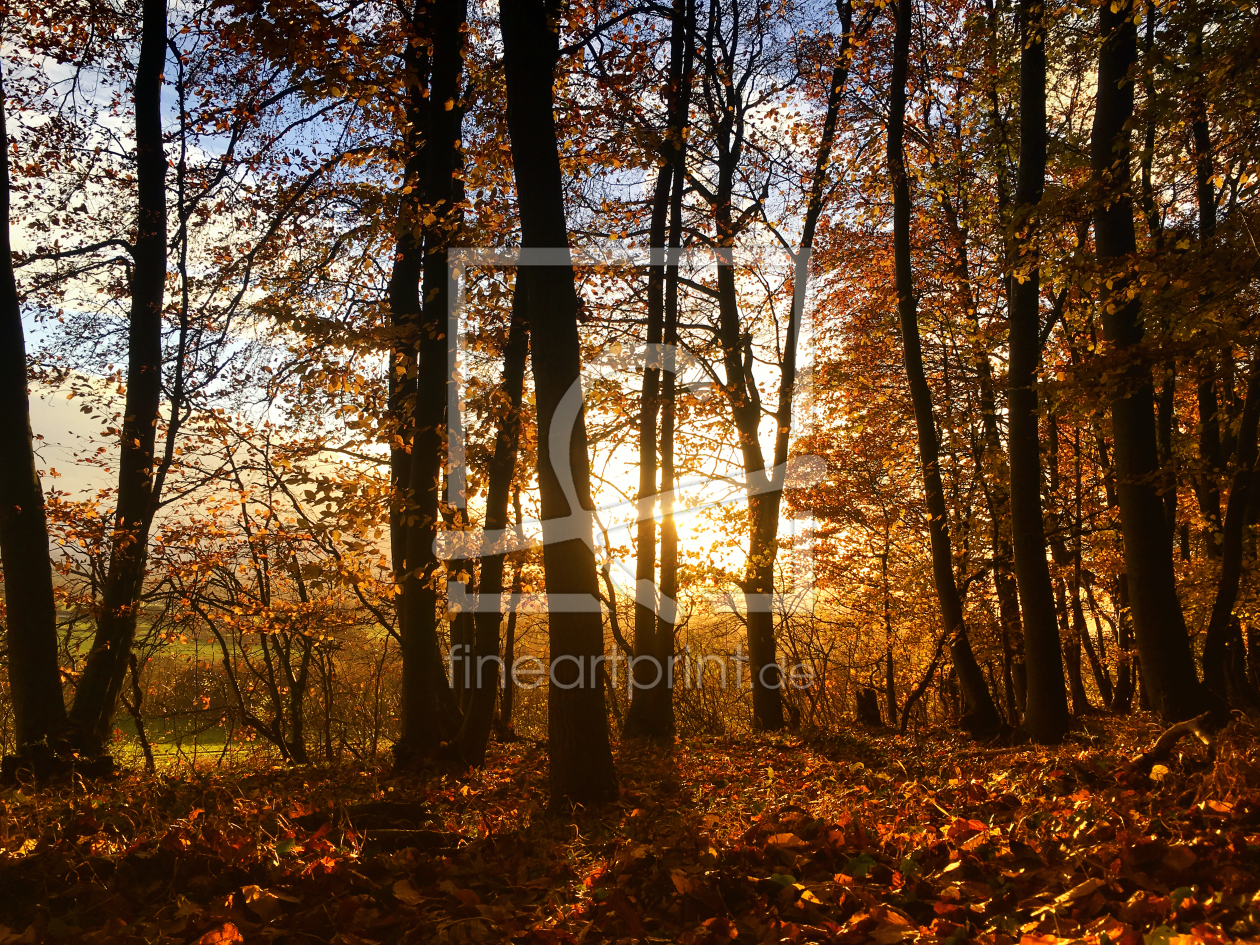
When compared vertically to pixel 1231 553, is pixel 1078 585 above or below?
below

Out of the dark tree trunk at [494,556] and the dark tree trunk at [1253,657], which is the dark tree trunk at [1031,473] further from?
the dark tree trunk at [1253,657]

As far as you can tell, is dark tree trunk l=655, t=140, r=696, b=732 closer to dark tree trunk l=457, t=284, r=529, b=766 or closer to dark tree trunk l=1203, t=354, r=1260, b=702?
dark tree trunk l=457, t=284, r=529, b=766

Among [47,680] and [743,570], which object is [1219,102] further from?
[47,680]

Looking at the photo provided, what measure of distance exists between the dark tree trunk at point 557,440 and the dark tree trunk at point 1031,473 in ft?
17.1

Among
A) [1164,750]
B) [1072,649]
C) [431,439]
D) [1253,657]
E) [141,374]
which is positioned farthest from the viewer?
[1072,649]

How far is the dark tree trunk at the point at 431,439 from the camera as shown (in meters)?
7.55

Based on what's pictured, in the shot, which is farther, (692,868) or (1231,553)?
(1231,553)

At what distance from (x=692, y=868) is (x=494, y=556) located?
534 cm

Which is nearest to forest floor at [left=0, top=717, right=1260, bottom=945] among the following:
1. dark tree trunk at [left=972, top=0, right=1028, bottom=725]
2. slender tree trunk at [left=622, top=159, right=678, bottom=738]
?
dark tree trunk at [left=972, top=0, right=1028, bottom=725]

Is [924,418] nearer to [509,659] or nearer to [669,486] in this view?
[669,486]

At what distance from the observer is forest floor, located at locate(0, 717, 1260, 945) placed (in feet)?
9.16

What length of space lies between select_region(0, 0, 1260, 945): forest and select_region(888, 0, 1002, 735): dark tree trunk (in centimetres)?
6

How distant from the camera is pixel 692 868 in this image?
338 cm

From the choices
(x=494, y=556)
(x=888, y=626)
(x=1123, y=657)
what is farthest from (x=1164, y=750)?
(x=888, y=626)
